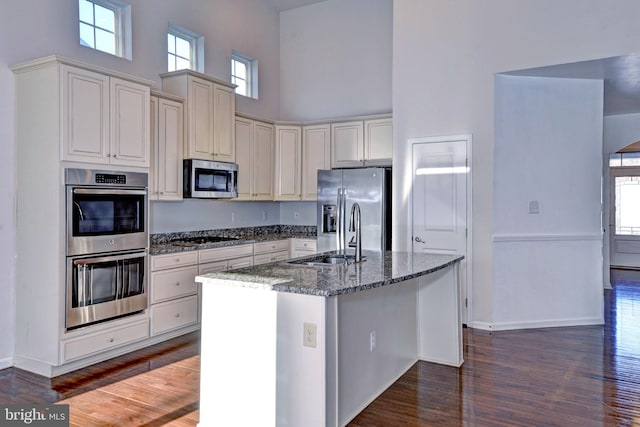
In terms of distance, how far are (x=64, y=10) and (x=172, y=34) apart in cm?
137

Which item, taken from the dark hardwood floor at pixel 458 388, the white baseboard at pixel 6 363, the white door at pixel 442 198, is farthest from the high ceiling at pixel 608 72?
the white baseboard at pixel 6 363

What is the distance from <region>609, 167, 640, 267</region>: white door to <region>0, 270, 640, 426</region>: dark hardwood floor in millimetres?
5308

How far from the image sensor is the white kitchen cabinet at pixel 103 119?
3523 mm

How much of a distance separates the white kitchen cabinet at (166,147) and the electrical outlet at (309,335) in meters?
2.76

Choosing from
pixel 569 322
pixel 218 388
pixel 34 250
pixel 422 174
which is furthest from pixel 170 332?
pixel 569 322

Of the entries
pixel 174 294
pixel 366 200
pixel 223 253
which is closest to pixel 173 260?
pixel 174 294

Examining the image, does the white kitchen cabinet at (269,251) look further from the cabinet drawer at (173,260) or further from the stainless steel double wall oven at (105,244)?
the stainless steel double wall oven at (105,244)

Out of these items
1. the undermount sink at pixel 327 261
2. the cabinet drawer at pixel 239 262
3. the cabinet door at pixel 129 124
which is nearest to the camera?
the undermount sink at pixel 327 261

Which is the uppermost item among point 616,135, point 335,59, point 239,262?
point 335,59

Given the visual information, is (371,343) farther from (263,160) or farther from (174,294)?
(263,160)

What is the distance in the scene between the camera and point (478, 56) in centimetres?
477

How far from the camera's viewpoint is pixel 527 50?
14.8 feet

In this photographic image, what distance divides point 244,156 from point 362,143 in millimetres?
1559

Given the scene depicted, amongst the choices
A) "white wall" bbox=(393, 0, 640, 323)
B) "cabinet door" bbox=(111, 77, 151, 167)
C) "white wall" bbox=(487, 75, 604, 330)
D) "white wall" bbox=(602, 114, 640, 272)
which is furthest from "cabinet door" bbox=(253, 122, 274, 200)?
"white wall" bbox=(602, 114, 640, 272)
